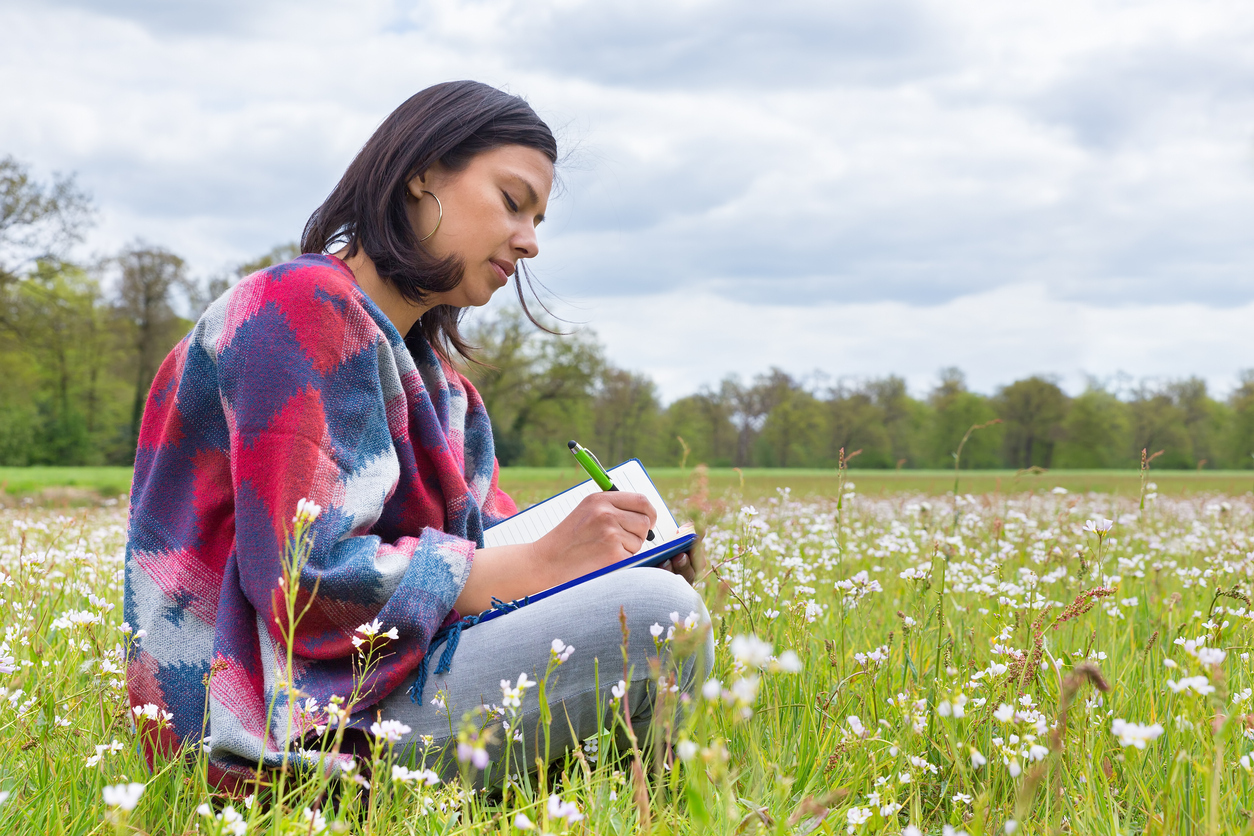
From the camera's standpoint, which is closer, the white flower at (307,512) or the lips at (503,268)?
the white flower at (307,512)

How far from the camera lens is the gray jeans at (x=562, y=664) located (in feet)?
6.46

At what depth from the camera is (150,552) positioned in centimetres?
215

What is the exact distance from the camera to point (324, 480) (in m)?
1.88

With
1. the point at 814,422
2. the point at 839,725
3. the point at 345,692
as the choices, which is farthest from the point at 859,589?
the point at 814,422

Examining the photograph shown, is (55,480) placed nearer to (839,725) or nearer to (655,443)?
(839,725)

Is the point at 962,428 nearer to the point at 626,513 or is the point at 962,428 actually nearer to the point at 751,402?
the point at 751,402

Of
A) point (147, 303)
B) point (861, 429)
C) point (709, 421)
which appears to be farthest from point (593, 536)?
point (861, 429)

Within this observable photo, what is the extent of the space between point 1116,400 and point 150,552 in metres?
72.4

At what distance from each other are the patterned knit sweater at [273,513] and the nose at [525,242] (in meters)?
0.52

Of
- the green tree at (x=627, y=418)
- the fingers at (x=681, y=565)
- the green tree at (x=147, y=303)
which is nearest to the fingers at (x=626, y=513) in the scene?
the fingers at (x=681, y=565)

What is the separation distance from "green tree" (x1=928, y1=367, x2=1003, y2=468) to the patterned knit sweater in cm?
6286

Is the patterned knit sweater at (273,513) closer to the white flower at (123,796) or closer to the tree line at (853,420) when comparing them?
the white flower at (123,796)

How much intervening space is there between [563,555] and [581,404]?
48007 millimetres

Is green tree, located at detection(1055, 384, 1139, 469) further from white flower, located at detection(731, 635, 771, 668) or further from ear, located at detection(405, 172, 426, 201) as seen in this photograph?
white flower, located at detection(731, 635, 771, 668)
